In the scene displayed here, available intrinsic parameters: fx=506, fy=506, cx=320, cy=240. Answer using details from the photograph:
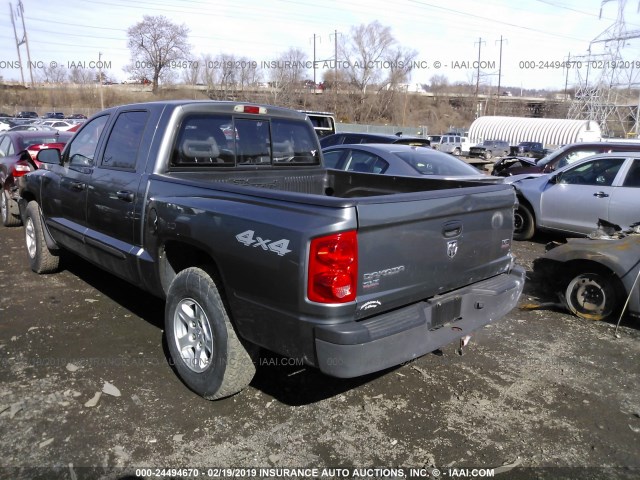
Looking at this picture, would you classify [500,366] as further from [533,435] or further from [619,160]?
[619,160]

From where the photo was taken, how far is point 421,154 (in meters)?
8.45

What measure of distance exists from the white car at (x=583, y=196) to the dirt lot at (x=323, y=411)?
338 cm

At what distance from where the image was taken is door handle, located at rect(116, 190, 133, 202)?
3938 millimetres

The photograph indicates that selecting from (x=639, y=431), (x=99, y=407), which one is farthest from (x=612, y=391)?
(x=99, y=407)

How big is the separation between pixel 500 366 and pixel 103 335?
3.42m

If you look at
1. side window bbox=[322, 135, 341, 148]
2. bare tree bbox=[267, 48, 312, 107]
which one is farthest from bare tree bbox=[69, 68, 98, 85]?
side window bbox=[322, 135, 341, 148]

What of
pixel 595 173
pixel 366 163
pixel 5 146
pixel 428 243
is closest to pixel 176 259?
pixel 428 243

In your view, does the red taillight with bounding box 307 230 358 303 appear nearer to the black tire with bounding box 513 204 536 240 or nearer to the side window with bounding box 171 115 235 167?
the side window with bounding box 171 115 235 167

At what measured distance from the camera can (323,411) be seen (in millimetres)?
3418

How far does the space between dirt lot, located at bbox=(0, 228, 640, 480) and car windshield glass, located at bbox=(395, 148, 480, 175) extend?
12.6ft

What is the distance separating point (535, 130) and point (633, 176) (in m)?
49.5

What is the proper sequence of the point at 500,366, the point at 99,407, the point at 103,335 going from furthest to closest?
the point at 103,335
the point at 500,366
the point at 99,407

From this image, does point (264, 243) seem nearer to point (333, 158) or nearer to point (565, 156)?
point (333, 158)

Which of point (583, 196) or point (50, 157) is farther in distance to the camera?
point (583, 196)
